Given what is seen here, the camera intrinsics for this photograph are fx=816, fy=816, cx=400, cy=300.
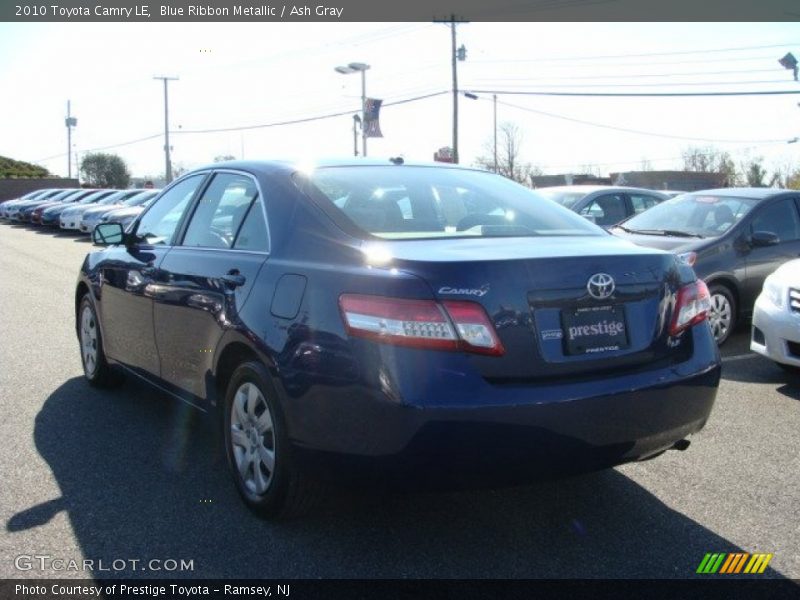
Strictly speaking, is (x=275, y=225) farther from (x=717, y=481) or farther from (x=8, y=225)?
(x=8, y=225)

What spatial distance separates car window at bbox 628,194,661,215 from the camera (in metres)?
12.6

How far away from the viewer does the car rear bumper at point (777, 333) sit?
5957 millimetres

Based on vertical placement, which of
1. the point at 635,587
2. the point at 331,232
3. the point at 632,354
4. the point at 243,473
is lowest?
the point at 635,587

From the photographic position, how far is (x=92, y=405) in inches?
219

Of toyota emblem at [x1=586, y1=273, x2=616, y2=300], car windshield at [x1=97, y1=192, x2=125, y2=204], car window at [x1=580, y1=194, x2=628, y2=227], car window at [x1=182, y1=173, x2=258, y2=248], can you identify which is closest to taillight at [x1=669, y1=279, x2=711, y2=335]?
toyota emblem at [x1=586, y1=273, x2=616, y2=300]

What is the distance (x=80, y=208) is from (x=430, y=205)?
24870 mm

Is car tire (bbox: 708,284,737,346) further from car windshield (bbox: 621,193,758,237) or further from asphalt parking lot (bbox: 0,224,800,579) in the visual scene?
asphalt parking lot (bbox: 0,224,800,579)

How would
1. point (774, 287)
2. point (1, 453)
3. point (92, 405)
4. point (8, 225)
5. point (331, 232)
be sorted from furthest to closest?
point (8, 225), point (774, 287), point (92, 405), point (1, 453), point (331, 232)

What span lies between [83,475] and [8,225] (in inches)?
1373

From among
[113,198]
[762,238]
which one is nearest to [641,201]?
[762,238]

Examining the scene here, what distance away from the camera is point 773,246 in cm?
835

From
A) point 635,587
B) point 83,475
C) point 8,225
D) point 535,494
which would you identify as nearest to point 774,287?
point 535,494

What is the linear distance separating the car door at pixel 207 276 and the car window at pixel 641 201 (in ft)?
30.3

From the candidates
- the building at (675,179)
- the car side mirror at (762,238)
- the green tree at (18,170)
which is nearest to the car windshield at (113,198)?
the car side mirror at (762,238)
